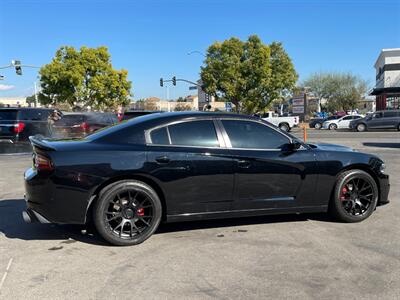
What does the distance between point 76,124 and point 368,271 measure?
13.8 meters

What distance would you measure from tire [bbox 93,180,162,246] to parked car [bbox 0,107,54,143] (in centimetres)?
1034

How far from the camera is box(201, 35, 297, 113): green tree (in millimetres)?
41688

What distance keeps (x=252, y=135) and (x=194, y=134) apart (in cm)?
A: 76

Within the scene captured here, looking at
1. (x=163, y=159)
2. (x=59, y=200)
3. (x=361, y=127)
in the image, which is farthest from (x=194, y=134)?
(x=361, y=127)

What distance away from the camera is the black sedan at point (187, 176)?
464cm

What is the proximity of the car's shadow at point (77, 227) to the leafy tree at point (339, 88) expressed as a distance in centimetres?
7242

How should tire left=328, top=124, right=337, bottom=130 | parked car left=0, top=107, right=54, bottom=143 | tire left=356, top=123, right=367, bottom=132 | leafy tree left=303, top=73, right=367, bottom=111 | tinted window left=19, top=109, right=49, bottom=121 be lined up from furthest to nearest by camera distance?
leafy tree left=303, top=73, right=367, bottom=111, tire left=328, top=124, right=337, bottom=130, tire left=356, top=123, right=367, bottom=132, tinted window left=19, top=109, right=49, bottom=121, parked car left=0, top=107, right=54, bottom=143

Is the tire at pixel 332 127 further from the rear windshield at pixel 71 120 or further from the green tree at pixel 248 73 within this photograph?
the rear windshield at pixel 71 120

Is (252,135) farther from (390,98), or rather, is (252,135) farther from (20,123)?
(390,98)

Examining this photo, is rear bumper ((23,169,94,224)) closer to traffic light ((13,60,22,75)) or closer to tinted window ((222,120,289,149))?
tinted window ((222,120,289,149))

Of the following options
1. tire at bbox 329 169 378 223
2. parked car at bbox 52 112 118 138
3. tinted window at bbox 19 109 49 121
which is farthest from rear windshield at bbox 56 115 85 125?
tire at bbox 329 169 378 223

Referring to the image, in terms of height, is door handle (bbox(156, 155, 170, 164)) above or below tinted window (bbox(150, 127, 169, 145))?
below

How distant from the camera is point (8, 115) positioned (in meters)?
13.8

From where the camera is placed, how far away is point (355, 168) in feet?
18.6
